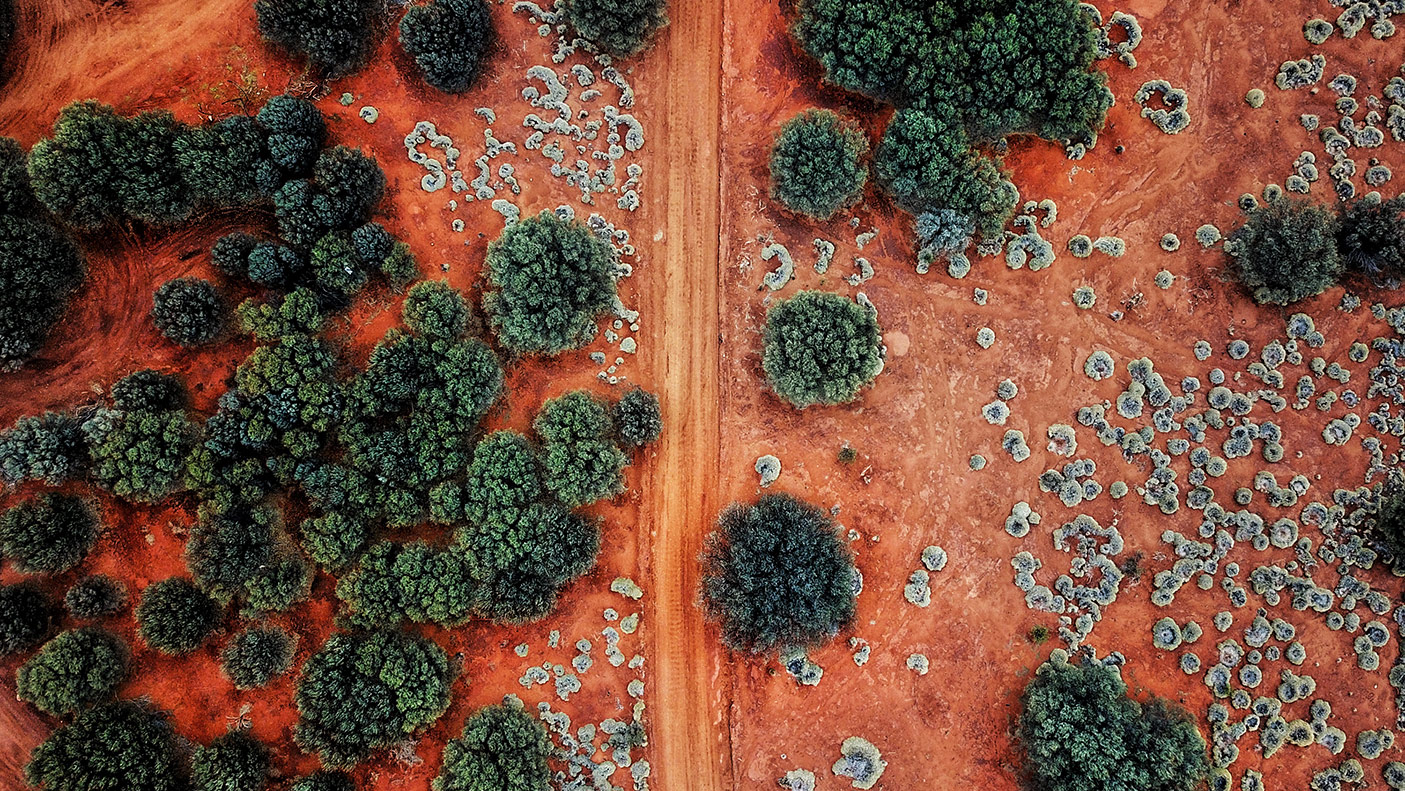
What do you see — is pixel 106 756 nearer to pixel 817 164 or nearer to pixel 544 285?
A: pixel 544 285

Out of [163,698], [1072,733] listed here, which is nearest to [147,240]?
[163,698]

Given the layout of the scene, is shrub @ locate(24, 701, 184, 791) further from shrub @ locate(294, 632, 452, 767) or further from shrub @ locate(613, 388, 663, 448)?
shrub @ locate(613, 388, 663, 448)

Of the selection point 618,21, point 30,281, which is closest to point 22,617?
point 30,281

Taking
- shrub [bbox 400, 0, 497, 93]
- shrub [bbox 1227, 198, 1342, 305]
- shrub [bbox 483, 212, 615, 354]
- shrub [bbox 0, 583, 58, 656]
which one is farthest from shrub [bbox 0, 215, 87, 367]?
shrub [bbox 1227, 198, 1342, 305]

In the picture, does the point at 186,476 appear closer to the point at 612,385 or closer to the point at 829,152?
the point at 612,385

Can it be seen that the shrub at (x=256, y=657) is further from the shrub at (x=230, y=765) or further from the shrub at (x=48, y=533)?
the shrub at (x=48, y=533)

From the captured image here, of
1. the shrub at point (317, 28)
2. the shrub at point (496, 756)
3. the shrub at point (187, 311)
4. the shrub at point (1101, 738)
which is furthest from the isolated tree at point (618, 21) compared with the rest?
the shrub at point (1101, 738)
